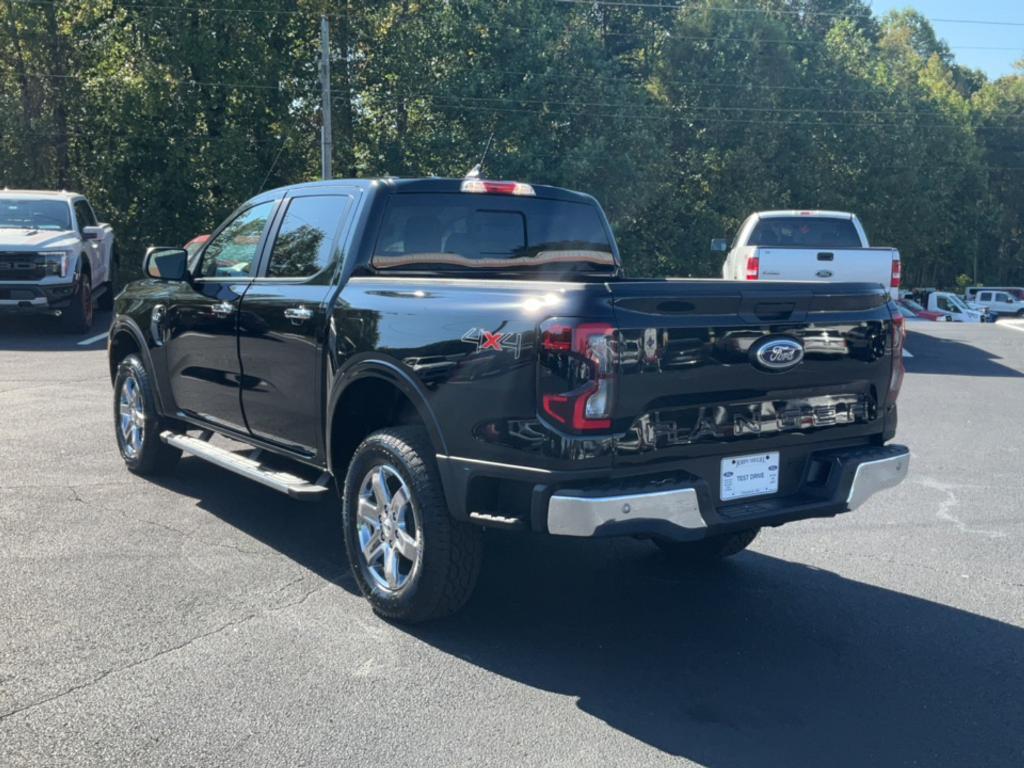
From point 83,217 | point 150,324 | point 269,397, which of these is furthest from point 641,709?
point 83,217

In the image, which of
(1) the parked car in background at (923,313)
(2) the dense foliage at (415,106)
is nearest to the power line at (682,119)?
(2) the dense foliage at (415,106)

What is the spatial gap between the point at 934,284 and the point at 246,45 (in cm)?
5419

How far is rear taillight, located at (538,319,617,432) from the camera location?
3.81 meters

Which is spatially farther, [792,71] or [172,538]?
[792,71]

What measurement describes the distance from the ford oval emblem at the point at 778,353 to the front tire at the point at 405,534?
52.7 inches

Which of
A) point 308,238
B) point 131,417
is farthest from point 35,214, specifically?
point 308,238

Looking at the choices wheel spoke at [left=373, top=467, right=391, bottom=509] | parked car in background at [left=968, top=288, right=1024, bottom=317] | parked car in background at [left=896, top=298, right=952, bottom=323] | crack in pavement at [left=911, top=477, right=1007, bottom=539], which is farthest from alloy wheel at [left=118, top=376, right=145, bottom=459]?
parked car in background at [left=968, top=288, right=1024, bottom=317]

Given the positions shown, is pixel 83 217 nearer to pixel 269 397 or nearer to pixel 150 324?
pixel 150 324

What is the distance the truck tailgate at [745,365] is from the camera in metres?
3.93

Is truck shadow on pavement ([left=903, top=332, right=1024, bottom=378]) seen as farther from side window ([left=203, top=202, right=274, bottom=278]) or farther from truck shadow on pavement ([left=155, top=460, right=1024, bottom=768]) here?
side window ([left=203, top=202, right=274, bottom=278])

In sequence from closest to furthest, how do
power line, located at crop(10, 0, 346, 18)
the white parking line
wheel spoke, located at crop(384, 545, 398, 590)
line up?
1. wheel spoke, located at crop(384, 545, 398, 590)
2. the white parking line
3. power line, located at crop(10, 0, 346, 18)

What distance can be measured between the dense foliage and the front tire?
21264 mm

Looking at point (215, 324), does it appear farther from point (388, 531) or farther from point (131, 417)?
point (388, 531)

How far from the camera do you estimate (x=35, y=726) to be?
3.58 meters
